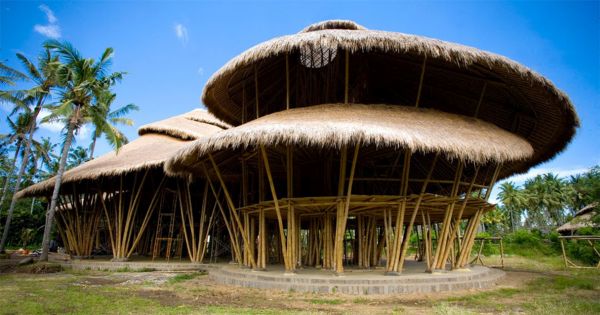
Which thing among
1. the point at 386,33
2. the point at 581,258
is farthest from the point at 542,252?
the point at 386,33

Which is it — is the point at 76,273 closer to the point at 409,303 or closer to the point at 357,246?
the point at 357,246

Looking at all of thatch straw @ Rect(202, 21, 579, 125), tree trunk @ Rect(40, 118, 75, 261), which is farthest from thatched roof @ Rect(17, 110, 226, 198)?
thatch straw @ Rect(202, 21, 579, 125)

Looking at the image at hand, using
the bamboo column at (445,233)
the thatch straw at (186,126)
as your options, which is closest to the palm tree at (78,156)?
the thatch straw at (186,126)

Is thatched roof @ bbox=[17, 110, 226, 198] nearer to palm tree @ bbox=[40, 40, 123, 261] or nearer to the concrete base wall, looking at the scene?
palm tree @ bbox=[40, 40, 123, 261]

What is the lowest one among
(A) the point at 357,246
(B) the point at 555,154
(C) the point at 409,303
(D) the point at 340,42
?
(C) the point at 409,303

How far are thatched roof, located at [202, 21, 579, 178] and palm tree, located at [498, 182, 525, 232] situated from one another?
45164mm

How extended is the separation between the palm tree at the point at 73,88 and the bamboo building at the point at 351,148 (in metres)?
1.54

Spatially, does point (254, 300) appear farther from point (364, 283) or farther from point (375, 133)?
point (375, 133)

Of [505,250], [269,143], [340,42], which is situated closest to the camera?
[269,143]

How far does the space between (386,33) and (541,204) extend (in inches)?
2203

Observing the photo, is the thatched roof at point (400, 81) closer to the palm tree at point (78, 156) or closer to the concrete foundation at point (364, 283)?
the concrete foundation at point (364, 283)

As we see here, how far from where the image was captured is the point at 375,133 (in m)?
8.77

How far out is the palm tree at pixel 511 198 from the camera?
5569 cm

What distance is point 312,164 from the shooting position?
14.8m
